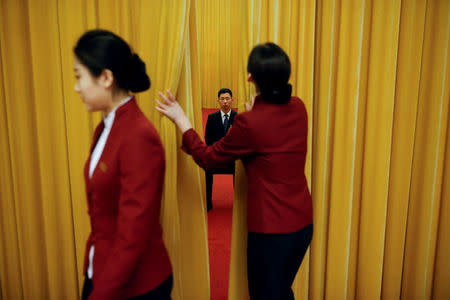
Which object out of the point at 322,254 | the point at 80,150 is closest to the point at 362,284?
the point at 322,254

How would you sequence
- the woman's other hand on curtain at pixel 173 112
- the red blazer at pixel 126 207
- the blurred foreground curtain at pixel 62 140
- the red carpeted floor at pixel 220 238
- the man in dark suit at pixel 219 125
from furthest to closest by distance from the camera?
the man in dark suit at pixel 219 125 < the red carpeted floor at pixel 220 238 < the blurred foreground curtain at pixel 62 140 < the woman's other hand on curtain at pixel 173 112 < the red blazer at pixel 126 207

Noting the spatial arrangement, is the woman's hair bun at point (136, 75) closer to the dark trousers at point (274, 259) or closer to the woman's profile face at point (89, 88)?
the woman's profile face at point (89, 88)

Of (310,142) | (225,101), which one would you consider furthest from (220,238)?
(310,142)

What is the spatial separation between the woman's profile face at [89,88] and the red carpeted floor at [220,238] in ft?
6.28

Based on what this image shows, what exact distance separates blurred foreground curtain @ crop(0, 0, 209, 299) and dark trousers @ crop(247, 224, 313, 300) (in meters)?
0.49

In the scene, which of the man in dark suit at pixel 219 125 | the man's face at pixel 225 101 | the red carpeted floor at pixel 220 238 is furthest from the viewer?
the man's face at pixel 225 101

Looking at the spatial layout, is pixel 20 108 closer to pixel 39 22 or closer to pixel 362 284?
pixel 39 22

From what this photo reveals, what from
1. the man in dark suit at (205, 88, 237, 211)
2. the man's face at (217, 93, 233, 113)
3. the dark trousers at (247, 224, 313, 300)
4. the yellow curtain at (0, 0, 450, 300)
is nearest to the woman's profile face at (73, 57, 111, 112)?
the yellow curtain at (0, 0, 450, 300)

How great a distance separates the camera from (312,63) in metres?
2.03

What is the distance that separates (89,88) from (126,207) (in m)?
0.41

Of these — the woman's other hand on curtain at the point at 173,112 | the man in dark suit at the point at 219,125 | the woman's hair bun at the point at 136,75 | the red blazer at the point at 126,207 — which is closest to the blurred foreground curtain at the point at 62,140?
the woman's other hand on curtain at the point at 173,112

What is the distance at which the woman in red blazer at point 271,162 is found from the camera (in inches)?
57.0

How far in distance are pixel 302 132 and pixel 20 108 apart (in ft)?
5.58

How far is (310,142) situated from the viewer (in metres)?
2.07
